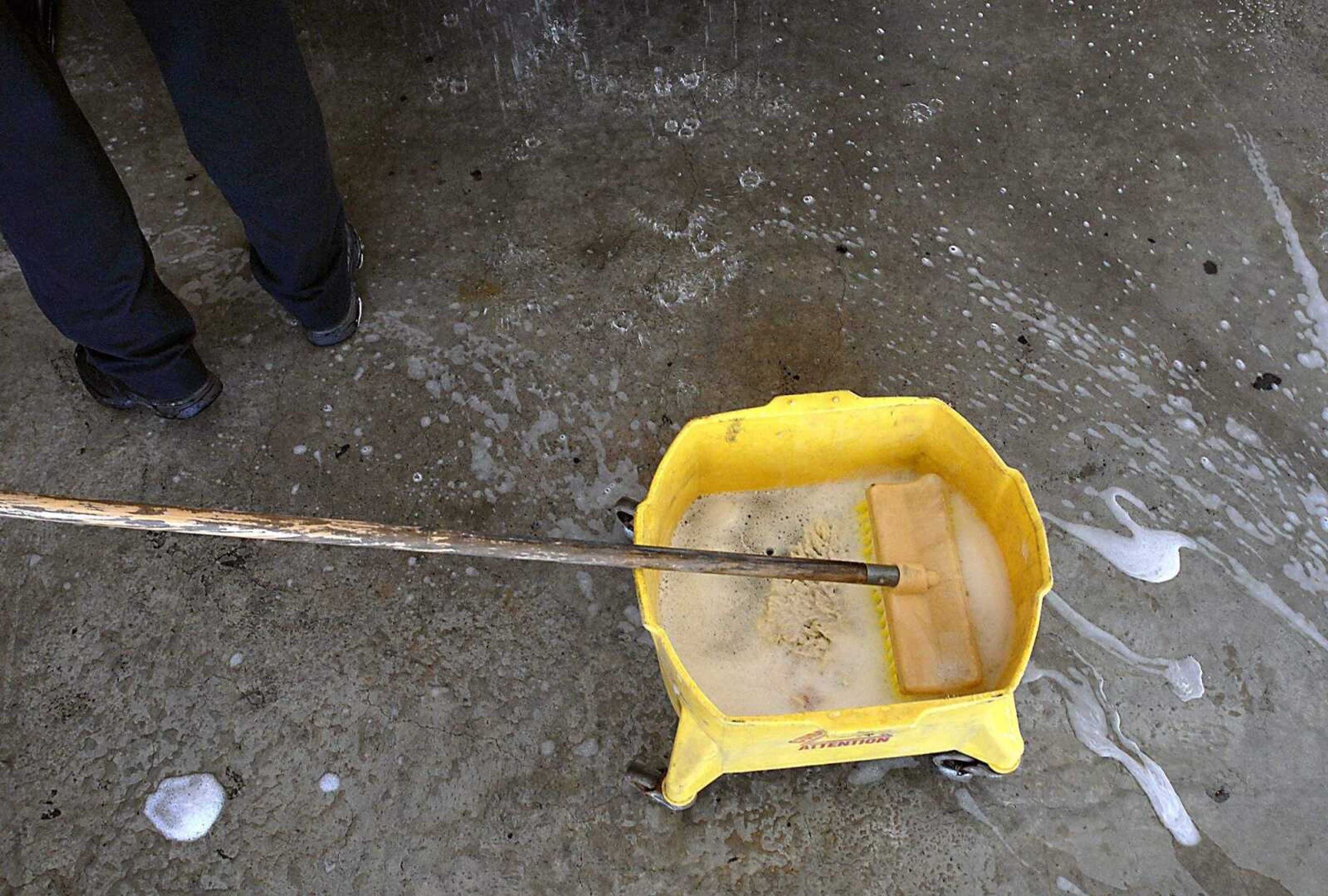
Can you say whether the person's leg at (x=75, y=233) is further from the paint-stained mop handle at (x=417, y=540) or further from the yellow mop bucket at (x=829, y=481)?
the yellow mop bucket at (x=829, y=481)

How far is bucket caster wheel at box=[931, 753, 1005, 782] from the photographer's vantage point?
125cm

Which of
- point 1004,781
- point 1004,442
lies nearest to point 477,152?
point 1004,442

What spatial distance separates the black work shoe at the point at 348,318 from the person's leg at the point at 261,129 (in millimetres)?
71

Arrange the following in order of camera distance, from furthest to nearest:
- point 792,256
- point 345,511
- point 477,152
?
point 477,152 < point 792,256 < point 345,511

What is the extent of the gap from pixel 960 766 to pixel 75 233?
1.33 meters

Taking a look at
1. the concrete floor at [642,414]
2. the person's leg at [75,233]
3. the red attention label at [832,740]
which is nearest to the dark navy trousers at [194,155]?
the person's leg at [75,233]

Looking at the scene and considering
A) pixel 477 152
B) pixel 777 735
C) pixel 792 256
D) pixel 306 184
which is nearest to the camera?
pixel 777 735

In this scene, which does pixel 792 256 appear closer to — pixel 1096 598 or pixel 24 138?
pixel 1096 598

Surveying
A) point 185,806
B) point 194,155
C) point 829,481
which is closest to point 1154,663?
point 829,481

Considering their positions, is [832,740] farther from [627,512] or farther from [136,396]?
[136,396]

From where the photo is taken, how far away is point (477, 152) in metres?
1.92

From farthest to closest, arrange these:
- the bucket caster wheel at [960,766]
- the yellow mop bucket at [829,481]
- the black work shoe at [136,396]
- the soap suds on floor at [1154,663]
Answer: the black work shoe at [136,396] < the soap suds on floor at [1154,663] < the bucket caster wheel at [960,766] < the yellow mop bucket at [829,481]

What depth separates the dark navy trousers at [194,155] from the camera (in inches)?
45.3

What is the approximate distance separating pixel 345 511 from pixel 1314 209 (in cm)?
189
